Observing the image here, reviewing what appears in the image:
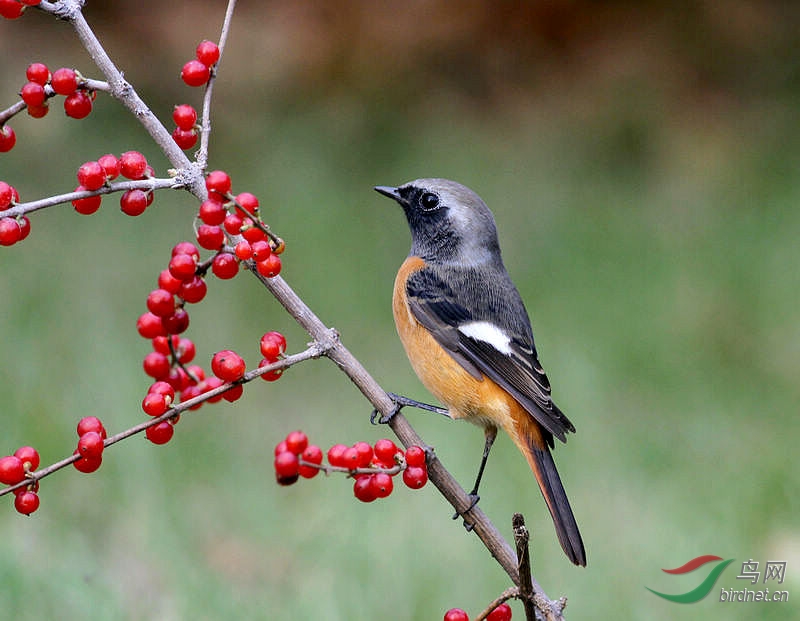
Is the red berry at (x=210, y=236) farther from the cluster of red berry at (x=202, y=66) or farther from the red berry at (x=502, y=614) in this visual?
the red berry at (x=502, y=614)

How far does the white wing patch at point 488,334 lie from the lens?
308 cm

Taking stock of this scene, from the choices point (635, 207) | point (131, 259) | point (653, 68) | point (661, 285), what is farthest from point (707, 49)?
point (131, 259)

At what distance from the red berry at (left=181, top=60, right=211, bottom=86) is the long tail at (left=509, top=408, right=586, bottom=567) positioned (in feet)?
4.28

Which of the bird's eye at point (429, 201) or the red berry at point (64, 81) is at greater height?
the red berry at point (64, 81)

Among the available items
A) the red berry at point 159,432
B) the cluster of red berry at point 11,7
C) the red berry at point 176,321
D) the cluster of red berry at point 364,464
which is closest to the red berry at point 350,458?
the cluster of red berry at point 364,464

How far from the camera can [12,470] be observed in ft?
5.82

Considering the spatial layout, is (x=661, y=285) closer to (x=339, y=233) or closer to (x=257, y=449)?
(x=339, y=233)

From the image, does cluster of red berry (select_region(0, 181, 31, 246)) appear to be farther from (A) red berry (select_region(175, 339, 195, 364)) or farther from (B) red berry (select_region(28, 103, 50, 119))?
(A) red berry (select_region(175, 339, 195, 364))

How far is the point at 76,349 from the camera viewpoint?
5352 mm

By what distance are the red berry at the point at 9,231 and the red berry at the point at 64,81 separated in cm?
27

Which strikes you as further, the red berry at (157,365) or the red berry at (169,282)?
the red berry at (157,365)

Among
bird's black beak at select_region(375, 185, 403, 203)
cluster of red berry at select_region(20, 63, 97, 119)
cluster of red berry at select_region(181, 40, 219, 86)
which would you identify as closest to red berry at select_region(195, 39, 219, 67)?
cluster of red berry at select_region(181, 40, 219, 86)

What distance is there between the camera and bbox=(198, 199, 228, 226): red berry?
5.99 ft

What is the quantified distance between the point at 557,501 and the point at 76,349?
11.7 feet
